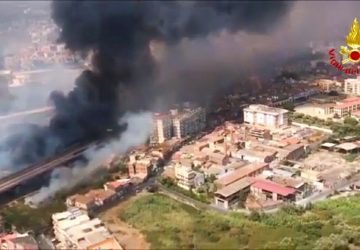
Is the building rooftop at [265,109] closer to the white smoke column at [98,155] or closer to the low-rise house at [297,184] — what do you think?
the white smoke column at [98,155]

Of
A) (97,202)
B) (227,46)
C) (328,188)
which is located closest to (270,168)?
(328,188)

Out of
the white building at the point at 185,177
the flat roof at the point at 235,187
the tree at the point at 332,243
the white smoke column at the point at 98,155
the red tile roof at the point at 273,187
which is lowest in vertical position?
the tree at the point at 332,243

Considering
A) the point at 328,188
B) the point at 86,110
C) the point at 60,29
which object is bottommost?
the point at 328,188

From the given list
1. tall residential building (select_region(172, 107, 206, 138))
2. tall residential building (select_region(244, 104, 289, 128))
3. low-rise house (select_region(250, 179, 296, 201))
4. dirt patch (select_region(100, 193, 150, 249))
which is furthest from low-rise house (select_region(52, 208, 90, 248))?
tall residential building (select_region(244, 104, 289, 128))

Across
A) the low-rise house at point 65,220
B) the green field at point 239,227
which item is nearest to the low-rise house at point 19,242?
the low-rise house at point 65,220

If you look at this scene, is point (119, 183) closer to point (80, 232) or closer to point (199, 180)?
point (199, 180)

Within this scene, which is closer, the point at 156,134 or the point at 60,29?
the point at 156,134

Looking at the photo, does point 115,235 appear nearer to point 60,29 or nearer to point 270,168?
point 270,168

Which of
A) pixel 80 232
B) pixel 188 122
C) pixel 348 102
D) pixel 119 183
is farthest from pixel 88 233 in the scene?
pixel 348 102
